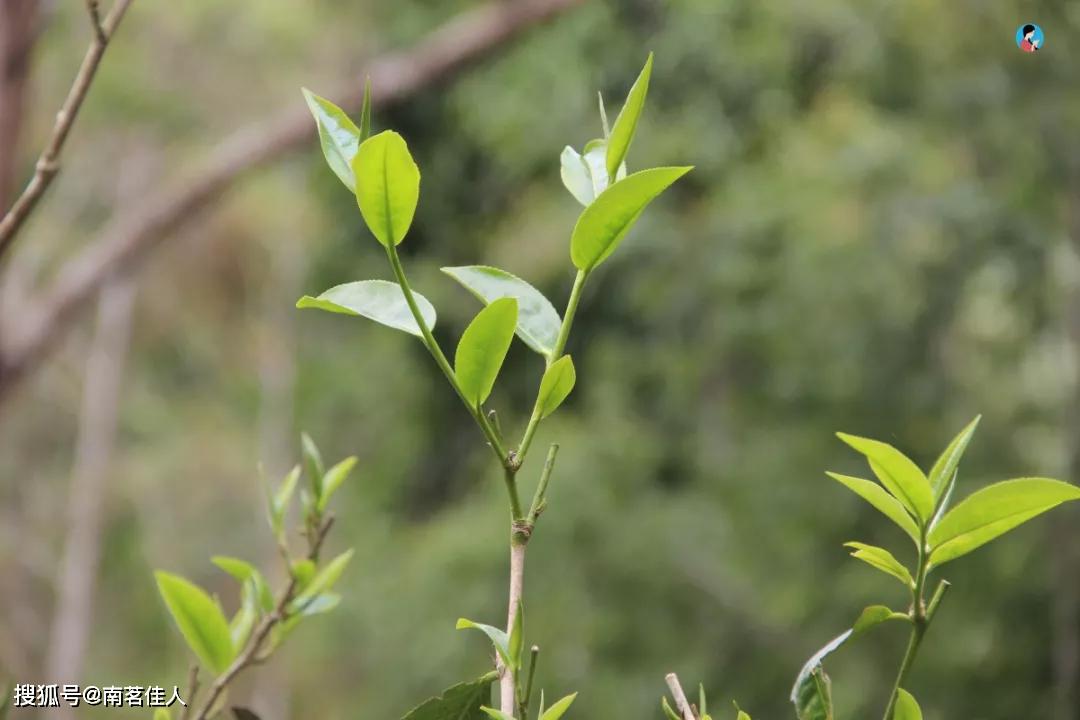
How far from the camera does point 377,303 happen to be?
0.79 ft

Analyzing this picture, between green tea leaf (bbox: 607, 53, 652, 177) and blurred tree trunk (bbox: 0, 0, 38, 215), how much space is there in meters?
1.79

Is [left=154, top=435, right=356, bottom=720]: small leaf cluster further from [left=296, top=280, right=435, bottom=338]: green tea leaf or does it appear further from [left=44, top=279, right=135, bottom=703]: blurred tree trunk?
[left=44, top=279, right=135, bottom=703]: blurred tree trunk

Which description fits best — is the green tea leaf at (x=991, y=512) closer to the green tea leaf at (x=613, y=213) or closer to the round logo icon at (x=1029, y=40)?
the green tea leaf at (x=613, y=213)

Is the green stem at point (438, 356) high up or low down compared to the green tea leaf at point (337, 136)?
down

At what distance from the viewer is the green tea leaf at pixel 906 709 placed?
0.77 feet

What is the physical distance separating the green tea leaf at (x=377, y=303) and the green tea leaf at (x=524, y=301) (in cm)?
1

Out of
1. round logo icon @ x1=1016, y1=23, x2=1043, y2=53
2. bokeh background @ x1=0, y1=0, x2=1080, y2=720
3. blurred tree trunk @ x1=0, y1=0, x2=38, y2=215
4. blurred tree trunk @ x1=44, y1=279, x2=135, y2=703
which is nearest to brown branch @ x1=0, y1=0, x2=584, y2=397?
bokeh background @ x1=0, y1=0, x2=1080, y2=720

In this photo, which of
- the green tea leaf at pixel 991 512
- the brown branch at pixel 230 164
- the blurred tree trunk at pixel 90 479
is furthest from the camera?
the blurred tree trunk at pixel 90 479

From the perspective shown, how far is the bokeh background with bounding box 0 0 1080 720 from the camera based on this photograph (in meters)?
1.92

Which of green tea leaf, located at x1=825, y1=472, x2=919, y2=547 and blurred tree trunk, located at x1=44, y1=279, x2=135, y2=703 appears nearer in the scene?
green tea leaf, located at x1=825, y1=472, x2=919, y2=547

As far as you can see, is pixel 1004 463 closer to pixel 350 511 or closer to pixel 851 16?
pixel 851 16

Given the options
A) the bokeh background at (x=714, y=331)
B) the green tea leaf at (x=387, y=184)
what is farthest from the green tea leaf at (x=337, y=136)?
the bokeh background at (x=714, y=331)

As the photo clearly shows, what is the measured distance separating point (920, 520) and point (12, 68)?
192 centimetres

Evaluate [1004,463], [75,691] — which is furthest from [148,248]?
[75,691]
